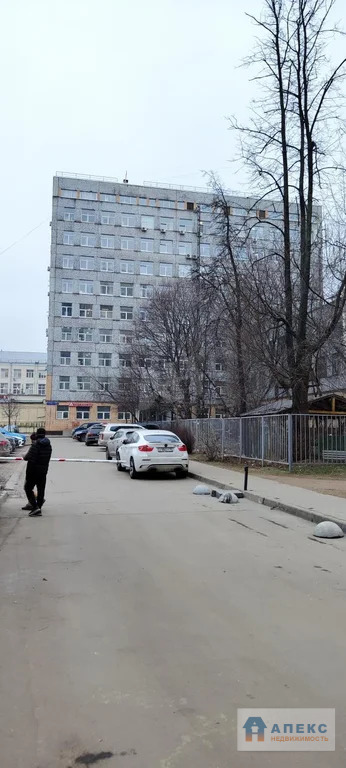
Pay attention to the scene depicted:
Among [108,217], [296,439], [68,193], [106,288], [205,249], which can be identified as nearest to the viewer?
[296,439]

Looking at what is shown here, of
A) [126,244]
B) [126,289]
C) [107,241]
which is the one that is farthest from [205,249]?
[107,241]

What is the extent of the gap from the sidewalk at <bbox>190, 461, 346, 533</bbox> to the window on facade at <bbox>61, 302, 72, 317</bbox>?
57.3 meters

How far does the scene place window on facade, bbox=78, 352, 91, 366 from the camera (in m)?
71.4

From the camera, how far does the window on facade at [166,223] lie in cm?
7650

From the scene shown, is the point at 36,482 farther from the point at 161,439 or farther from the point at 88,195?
the point at 88,195

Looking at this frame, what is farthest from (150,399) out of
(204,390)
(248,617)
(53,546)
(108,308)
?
(248,617)

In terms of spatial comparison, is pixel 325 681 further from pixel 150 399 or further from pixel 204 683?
pixel 150 399

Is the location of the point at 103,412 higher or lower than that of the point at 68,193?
lower

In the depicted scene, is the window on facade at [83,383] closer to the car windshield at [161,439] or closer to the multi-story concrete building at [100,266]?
the multi-story concrete building at [100,266]

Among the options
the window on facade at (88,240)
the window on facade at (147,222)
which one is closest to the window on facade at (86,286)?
the window on facade at (88,240)

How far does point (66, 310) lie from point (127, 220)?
1475 centimetres

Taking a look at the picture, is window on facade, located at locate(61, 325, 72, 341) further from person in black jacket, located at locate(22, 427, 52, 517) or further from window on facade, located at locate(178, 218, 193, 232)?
person in black jacket, located at locate(22, 427, 52, 517)

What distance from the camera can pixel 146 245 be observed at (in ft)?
250

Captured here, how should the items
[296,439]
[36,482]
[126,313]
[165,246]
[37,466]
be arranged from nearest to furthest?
[37,466], [36,482], [296,439], [126,313], [165,246]
